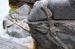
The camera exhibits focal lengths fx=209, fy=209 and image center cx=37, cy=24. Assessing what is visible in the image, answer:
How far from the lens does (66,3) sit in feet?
11.4

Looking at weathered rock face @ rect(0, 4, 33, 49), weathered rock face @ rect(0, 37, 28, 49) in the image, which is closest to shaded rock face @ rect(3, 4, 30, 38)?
weathered rock face @ rect(0, 4, 33, 49)

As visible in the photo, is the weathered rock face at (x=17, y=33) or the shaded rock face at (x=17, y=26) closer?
the weathered rock face at (x=17, y=33)

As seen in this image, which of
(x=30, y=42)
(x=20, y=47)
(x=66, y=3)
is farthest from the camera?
(x=30, y=42)

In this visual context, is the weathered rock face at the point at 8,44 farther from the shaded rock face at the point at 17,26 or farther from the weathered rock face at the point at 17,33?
the shaded rock face at the point at 17,26

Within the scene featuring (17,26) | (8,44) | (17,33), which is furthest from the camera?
(17,26)

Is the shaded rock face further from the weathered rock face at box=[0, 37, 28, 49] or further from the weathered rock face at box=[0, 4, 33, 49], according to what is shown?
the weathered rock face at box=[0, 37, 28, 49]

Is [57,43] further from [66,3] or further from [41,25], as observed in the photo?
[66,3]

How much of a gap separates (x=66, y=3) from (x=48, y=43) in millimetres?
751

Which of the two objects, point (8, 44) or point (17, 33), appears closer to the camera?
point (8, 44)

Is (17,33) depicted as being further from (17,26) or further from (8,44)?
(8,44)

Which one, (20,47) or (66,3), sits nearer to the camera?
(66,3)

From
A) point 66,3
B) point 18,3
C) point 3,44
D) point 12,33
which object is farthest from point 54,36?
point 18,3

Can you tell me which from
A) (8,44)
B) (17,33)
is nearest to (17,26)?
(17,33)

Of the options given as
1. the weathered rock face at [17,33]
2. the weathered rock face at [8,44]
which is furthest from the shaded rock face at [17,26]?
the weathered rock face at [8,44]
